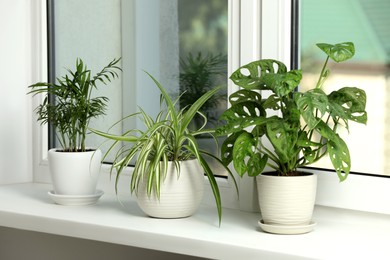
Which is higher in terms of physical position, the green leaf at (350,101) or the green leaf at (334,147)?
the green leaf at (350,101)

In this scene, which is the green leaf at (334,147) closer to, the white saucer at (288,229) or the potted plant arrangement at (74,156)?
the white saucer at (288,229)

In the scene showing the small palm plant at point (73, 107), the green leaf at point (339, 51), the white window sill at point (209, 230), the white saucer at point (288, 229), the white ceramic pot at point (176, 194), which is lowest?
the white window sill at point (209, 230)

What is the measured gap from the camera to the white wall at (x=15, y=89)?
274 cm

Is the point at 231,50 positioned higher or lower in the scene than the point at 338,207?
higher

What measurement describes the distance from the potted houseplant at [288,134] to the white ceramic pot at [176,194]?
7.1 inches

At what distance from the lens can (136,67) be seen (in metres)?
2.52

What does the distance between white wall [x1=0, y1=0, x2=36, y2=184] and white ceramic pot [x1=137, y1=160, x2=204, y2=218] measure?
90 cm

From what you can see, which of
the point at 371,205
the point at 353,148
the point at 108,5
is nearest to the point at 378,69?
the point at 353,148

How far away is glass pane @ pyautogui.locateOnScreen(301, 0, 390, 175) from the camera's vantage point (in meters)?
1.87

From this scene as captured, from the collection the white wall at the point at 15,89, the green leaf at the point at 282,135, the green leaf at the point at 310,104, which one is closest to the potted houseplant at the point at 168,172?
the green leaf at the point at 282,135

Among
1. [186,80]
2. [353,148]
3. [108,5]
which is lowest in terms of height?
[353,148]

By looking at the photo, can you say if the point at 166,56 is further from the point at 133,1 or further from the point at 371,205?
the point at 371,205

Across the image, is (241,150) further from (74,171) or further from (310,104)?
(74,171)

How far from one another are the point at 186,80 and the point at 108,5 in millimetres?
447
